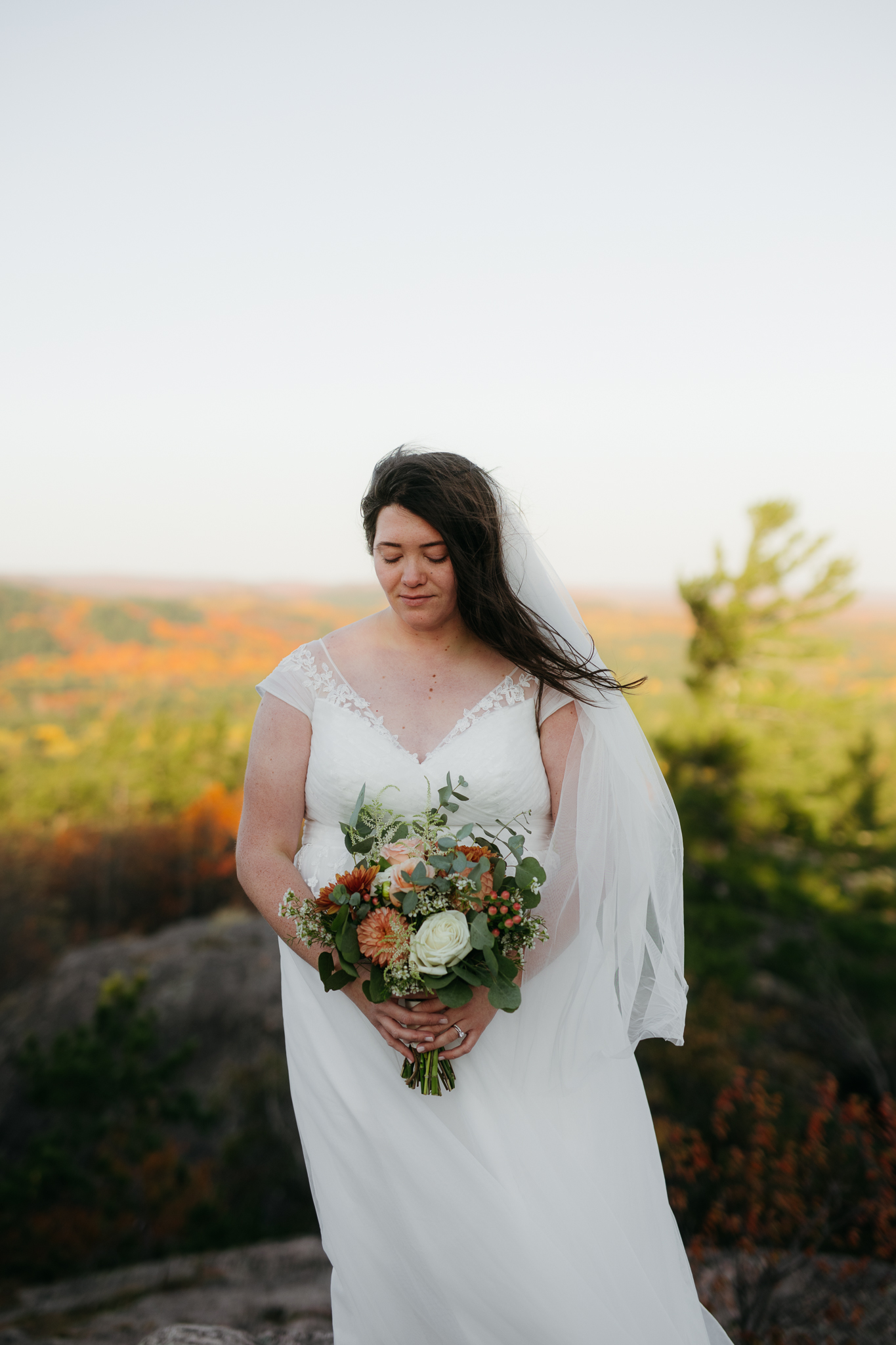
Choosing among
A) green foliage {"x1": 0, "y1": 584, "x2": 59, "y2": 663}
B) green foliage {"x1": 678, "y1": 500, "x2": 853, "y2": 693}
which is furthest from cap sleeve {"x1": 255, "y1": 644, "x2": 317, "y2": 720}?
green foliage {"x1": 0, "y1": 584, "x2": 59, "y2": 663}

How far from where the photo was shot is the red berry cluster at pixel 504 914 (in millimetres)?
1731

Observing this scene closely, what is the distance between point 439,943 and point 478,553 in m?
1.11

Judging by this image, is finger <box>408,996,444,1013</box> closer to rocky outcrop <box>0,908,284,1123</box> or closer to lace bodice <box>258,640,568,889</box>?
lace bodice <box>258,640,568,889</box>

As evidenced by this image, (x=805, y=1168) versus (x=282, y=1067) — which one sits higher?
(x=805, y=1168)

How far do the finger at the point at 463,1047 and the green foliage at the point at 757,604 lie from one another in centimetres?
1067

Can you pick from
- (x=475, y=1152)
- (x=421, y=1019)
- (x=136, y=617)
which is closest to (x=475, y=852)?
(x=421, y=1019)

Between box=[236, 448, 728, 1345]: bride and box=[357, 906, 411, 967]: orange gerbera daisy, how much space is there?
0.31 metres

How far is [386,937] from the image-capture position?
1722 mm

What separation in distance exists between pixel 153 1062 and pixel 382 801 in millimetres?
8426

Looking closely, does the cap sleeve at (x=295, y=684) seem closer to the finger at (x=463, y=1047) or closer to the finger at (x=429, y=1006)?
the finger at (x=429, y=1006)

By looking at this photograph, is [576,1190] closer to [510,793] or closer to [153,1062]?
[510,793]

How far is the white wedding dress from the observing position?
2.01 m

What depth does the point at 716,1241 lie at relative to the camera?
6.79m

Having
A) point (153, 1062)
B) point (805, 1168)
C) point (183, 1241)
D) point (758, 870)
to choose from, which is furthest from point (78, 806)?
point (805, 1168)
